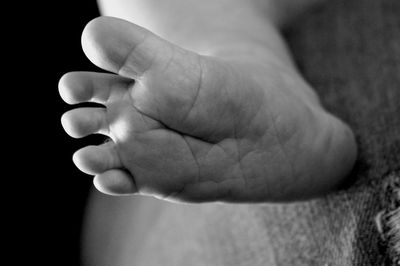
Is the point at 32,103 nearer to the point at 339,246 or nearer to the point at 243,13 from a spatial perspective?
the point at 243,13

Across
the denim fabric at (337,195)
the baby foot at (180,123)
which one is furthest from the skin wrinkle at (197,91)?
the denim fabric at (337,195)

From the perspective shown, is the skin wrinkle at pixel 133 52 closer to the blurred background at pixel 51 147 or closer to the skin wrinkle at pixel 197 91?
the skin wrinkle at pixel 197 91

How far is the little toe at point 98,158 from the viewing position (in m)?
0.49

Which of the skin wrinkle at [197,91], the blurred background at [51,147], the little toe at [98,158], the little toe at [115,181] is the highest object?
the skin wrinkle at [197,91]

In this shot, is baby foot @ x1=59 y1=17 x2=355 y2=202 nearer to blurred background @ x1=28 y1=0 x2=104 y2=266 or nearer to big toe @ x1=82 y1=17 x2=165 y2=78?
big toe @ x1=82 y1=17 x2=165 y2=78

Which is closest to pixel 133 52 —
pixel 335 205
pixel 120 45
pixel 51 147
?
pixel 120 45

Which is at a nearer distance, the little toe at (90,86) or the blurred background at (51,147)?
the little toe at (90,86)

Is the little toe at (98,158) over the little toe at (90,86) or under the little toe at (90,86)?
under

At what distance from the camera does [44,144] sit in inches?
36.2

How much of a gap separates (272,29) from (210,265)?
1.00 ft

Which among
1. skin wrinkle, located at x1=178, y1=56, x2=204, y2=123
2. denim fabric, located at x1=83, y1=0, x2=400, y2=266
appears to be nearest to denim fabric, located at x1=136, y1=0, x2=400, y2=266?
denim fabric, located at x1=83, y1=0, x2=400, y2=266

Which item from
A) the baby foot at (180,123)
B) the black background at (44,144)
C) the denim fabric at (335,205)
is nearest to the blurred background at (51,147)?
the black background at (44,144)

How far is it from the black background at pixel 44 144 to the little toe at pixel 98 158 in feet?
1.48

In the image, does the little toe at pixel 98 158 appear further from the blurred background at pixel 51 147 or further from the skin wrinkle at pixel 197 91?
the blurred background at pixel 51 147
